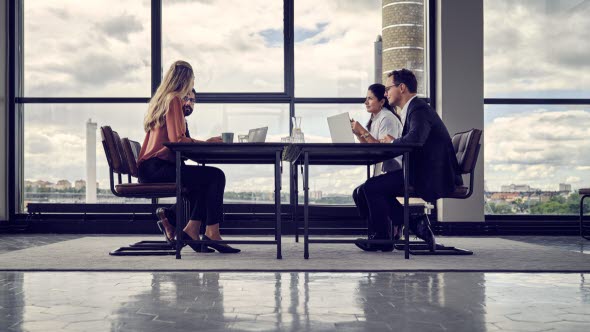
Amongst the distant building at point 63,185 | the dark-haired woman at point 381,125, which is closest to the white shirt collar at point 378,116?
the dark-haired woman at point 381,125

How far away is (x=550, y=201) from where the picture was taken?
7059 mm

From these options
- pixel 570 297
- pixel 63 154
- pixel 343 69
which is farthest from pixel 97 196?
pixel 570 297

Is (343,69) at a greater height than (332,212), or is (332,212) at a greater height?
(343,69)

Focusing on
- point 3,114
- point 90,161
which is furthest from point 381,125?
point 3,114

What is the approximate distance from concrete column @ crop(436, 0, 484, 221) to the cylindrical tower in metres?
0.33

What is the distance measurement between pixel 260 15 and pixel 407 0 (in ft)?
5.10

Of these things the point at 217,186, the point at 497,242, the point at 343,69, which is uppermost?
the point at 343,69

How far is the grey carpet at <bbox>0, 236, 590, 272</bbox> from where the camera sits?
12.2ft

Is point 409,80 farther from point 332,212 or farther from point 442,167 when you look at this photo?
point 332,212

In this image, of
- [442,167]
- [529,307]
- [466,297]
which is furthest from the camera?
[442,167]

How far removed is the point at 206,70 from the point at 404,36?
2.10 meters

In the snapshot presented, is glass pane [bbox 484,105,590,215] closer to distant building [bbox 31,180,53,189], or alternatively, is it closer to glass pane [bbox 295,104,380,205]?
glass pane [bbox 295,104,380,205]

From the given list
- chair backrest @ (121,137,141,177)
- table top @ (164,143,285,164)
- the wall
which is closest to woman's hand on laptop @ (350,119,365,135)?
table top @ (164,143,285,164)

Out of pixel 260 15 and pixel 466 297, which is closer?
pixel 466 297
